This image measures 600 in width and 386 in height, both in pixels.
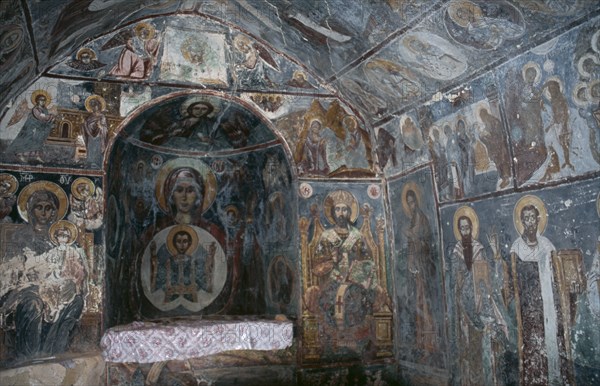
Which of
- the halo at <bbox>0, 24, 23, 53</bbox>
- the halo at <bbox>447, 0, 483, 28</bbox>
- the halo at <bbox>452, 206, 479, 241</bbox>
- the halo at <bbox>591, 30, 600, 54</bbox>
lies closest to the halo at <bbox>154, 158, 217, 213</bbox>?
the halo at <bbox>0, 24, 23, 53</bbox>

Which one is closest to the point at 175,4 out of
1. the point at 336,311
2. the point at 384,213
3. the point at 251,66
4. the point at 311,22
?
the point at 251,66

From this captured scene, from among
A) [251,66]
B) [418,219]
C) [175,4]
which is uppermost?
[175,4]

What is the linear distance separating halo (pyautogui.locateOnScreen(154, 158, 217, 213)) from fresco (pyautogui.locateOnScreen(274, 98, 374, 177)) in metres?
1.74

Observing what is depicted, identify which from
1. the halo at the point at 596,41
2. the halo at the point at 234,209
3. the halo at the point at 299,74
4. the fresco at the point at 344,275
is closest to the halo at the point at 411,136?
the fresco at the point at 344,275

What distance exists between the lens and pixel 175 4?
23.0ft

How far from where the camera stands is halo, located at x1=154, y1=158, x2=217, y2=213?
8.67 metres

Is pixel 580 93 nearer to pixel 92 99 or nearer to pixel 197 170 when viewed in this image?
pixel 92 99

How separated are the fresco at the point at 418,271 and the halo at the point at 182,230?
10.9ft

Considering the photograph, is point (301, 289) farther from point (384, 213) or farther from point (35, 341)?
point (35, 341)

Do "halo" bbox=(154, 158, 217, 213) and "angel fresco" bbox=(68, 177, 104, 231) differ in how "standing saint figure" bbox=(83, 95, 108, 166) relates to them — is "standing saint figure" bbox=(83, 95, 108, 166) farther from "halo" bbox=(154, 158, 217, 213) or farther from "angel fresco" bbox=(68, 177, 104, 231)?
"halo" bbox=(154, 158, 217, 213)

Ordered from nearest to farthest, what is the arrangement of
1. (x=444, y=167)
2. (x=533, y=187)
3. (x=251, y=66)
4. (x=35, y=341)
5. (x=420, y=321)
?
(x=533, y=187) → (x=35, y=341) → (x=444, y=167) → (x=420, y=321) → (x=251, y=66)

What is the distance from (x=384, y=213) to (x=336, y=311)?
1664 mm

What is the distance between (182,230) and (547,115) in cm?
584

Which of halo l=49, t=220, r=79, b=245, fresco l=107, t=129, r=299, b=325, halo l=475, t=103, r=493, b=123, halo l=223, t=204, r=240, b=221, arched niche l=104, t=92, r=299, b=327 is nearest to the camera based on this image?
halo l=475, t=103, r=493, b=123
